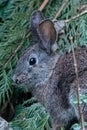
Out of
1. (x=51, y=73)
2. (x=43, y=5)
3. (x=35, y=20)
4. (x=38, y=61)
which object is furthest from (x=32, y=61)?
(x=43, y=5)

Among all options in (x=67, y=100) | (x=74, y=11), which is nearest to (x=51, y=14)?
(x=74, y=11)

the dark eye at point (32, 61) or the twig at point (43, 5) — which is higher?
the twig at point (43, 5)

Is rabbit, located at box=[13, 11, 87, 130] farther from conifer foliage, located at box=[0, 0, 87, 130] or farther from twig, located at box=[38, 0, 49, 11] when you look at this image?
twig, located at box=[38, 0, 49, 11]

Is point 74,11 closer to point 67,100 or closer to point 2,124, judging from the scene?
point 67,100

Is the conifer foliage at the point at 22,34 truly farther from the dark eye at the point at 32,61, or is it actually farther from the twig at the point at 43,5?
the dark eye at the point at 32,61


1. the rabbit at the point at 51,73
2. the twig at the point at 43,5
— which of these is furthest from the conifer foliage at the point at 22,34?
the rabbit at the point at 51,73

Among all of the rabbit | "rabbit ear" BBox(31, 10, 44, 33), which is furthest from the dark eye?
"rabbit ear" BBox(31, 10, 44, 33)

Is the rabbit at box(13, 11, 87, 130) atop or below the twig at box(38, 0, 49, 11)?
below
